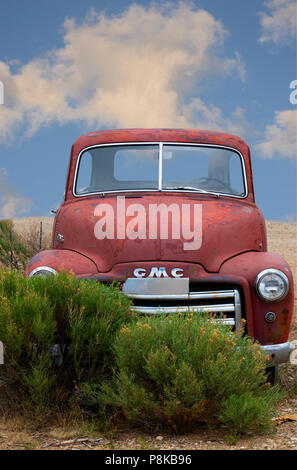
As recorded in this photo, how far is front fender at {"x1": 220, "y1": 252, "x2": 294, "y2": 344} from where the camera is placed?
16.3ft

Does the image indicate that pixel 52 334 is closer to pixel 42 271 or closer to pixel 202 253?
pixel 42 271

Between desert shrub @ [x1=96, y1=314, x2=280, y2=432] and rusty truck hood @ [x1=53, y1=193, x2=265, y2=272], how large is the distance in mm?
1137

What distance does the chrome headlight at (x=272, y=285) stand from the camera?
491 cm

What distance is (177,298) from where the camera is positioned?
482cm

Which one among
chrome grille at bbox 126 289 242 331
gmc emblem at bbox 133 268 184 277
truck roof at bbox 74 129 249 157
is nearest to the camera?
chrome grille at bbox 126 289 242 331

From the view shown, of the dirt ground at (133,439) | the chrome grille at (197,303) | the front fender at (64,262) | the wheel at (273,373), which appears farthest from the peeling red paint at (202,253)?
the dirt ground at (133,439)

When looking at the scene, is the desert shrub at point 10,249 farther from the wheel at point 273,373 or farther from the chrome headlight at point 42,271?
the wheel at point 273,373

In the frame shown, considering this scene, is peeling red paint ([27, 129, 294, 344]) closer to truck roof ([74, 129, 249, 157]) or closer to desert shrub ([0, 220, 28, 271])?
truck roof ([74, 129, 249, 157])

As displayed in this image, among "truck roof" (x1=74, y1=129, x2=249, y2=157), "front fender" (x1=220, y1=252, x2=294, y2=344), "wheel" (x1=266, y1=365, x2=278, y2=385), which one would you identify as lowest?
"wheel" (x1=266, y1=365, x2=278, y2=385)

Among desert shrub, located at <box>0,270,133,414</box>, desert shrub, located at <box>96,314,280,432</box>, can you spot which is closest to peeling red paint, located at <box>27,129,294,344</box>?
desert shrub, located at <box>0,270,133,414</box>

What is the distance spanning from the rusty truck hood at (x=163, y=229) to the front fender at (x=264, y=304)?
0.81 ft

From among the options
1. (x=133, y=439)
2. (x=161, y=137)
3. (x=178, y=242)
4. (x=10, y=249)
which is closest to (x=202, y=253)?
(x=178, y=242)

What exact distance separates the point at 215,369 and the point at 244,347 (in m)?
0.52

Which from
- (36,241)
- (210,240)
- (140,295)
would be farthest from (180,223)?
(36,241)
